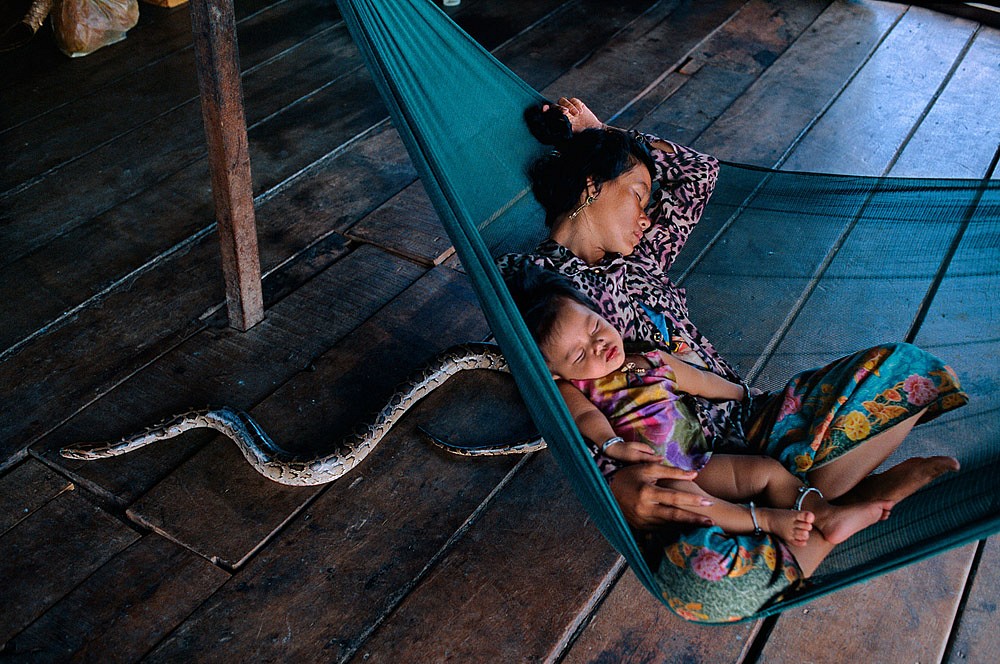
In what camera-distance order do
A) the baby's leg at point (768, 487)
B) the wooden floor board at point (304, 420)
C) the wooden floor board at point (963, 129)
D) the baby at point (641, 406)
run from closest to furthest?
the baby's leg at point (768, 487) < the baby at point (641, 406) < the wooden floor board at point (304, 420) < the wooden floor board at point (963, 129)

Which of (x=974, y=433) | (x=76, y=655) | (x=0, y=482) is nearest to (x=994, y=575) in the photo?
(x=974, y=433)

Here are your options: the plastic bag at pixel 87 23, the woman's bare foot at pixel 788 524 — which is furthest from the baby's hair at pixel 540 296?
the plastic bag at pixel 87 23

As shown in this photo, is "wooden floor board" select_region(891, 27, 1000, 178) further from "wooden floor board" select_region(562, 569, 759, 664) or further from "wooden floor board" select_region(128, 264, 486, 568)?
"wooden floor board" select_region(562, 569, 759, 664)

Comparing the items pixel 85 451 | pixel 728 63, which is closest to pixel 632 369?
pixel 85 451

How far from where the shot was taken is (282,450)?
187 cm

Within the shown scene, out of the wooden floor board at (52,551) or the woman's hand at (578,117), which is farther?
the woman's hand at (578,117)

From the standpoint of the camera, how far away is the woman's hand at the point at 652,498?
1351mm

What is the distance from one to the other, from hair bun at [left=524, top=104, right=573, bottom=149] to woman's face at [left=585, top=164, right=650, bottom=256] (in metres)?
0.24

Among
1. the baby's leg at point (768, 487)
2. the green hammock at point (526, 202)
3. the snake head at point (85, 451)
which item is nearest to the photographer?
the green hammock at point (526, 202)

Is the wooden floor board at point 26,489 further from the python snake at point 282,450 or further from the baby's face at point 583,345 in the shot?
the baby's face at point 583,345

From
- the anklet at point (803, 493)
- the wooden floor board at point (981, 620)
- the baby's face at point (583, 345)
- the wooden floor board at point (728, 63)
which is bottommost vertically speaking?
the wooden floor board at point (981, 620)

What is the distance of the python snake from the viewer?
1.81 meters

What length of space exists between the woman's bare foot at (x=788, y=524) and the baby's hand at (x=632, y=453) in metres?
0.20

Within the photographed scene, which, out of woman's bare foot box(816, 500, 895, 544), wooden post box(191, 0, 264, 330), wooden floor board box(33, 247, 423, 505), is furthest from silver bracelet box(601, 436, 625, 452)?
wooden post box(191, 0, 264, 330)
